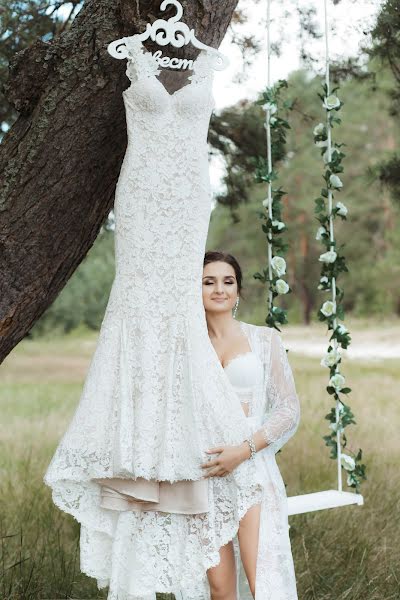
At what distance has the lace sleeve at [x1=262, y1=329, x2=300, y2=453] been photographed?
2541 mm

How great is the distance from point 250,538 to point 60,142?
135 cm

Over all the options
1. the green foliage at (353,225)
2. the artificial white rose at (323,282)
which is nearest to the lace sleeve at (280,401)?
the artificial white rose at (323,282)

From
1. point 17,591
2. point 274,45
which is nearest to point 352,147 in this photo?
point 274,45

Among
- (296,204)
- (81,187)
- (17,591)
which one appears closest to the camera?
(81,187)

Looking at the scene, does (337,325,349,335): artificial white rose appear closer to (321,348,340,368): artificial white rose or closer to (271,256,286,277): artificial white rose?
(321,348,340,368): artificial white rose

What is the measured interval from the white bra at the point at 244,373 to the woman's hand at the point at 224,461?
0.80ft

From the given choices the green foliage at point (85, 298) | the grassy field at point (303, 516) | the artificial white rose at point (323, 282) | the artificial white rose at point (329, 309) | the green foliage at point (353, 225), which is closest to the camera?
the artificial white rose at point (329, 309)

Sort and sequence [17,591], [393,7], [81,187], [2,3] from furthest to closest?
[2,3]
[393,7]
[17,591]
[81,187]

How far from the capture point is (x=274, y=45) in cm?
466

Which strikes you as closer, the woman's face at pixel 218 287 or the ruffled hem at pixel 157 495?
the ruffled hem at pixel 157 495

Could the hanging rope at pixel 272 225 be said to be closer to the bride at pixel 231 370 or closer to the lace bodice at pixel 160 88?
the bride at pixel 231 370

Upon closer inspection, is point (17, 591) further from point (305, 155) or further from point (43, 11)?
point (305, 155)

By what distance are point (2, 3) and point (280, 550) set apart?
9.75 ft

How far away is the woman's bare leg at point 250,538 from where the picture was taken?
2482mm
